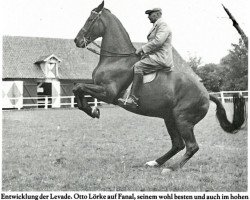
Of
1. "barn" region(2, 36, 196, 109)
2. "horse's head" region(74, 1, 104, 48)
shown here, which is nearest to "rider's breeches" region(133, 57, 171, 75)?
"horse's head" region(74, 1, 104, 48)

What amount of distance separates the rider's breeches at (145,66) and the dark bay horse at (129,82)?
0.17 meters

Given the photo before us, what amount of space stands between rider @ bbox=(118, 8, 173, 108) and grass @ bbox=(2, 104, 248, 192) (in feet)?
4.56

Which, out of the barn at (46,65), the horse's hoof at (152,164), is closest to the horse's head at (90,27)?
the horse's hoof at (152,164)

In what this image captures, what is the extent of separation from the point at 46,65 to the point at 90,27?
63.0 ft

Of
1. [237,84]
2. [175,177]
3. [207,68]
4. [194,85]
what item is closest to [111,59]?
[194,85]

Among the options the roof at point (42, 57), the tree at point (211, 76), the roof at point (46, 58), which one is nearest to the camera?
the tree at point (211, 76)

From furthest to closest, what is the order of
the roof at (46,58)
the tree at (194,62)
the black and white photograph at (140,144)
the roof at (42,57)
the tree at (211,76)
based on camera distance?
the tree at (194,62)
the roof at (46,58)
the roof at (42,57)
the tree at (211,76)
the black and white photograph at (140,144)

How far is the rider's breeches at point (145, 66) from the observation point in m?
6.50

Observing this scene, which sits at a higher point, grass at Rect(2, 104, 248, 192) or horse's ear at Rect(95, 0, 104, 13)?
horse's ear at Rect(95, 0, 104, 13)

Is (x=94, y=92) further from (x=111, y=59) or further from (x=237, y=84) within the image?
(x=237, y=84)

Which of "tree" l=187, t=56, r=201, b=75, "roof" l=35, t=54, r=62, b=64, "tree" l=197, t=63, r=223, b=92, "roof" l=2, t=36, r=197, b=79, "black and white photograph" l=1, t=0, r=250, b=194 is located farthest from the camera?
"tree" l=187, t=56, r=201, b=75

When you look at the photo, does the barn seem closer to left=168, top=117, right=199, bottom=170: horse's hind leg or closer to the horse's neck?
the horse's neck

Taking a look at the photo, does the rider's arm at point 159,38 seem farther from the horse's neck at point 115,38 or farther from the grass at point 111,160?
the grass at point 111,160

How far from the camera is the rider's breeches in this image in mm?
6504
